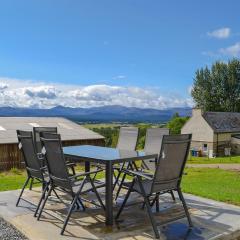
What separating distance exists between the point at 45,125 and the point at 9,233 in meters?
20.9

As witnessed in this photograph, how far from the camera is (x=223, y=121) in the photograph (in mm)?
46469

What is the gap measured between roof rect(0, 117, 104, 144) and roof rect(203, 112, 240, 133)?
78.5 ft

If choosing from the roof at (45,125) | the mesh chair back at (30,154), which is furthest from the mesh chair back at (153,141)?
the roof at (45,125)

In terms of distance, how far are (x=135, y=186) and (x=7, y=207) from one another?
7.18ft

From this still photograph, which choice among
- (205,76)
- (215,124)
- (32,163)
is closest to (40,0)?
(32,163)

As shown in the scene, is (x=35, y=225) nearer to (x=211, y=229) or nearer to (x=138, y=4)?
(x=211, y=229)

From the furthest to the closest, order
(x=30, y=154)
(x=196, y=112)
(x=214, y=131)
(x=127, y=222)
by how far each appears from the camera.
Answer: (x=196, y=112)
(x=214, y=131)
(x=30, y=154)
(x=127, y=222)

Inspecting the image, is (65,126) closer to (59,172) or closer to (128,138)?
(128,138)

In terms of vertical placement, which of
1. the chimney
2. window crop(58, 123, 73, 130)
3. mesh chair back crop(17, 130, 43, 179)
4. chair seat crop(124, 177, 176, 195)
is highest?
the chimney

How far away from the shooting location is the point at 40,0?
11680 mm

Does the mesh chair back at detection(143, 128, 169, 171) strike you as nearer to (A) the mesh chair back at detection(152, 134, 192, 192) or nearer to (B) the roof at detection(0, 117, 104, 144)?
(A) the mesh chair back at detection(152, 134, 192, 192)

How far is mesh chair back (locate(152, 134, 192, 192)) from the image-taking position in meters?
4.18

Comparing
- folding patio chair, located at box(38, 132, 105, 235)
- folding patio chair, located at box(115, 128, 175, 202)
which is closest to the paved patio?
folding patio chair, located at box(38, 132, 105, 235)

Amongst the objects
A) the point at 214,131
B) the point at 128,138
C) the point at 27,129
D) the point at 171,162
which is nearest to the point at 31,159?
the point at 171,162
